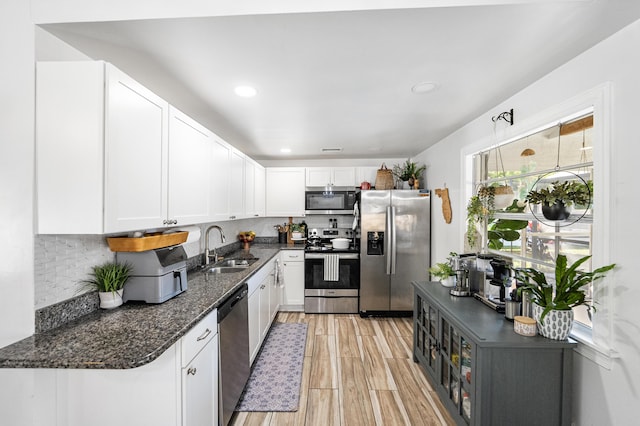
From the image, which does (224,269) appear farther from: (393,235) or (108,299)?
(393,235)

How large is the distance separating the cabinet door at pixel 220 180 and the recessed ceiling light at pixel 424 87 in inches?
67.0

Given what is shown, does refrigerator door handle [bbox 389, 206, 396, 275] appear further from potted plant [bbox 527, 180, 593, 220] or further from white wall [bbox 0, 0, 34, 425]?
white wall [bbox 0, 0, 34, 425]

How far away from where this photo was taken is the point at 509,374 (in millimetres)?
1524

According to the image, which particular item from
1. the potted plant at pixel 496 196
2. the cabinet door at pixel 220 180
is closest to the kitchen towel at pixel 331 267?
the cabinet door at pixel 220 180

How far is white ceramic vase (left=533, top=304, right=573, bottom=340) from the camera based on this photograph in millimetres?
1522

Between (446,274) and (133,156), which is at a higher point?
(133,156)

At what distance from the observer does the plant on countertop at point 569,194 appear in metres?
1.54

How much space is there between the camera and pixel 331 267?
12.9ft

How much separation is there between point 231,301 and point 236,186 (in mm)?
1424

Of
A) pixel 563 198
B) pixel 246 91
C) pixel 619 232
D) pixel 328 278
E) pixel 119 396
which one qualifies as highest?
pixel 246 91

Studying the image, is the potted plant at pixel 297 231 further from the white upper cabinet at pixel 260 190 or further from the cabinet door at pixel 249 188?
the cabinet door at pixel 249 188

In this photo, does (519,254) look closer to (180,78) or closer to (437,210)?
(437,210)

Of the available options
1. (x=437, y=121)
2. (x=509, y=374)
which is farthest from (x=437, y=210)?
(x=509, y=374)

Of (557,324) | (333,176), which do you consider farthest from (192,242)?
(557,324)
